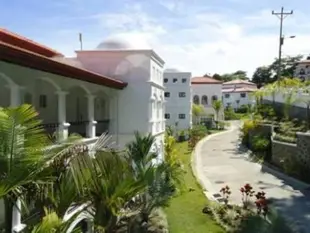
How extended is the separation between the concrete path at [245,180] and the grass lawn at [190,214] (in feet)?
4.38

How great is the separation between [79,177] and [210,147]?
36.4 metres

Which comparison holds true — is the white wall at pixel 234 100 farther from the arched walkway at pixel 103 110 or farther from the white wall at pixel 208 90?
the arched walkway at pixel 103 110

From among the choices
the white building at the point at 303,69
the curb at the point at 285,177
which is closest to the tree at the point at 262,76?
the white building at the point at 303,69

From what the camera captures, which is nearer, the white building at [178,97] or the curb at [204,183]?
the curb at [204,183]

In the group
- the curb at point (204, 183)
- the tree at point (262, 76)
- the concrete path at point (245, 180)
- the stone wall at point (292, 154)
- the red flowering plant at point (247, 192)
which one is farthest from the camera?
the tree at point (262, 76)

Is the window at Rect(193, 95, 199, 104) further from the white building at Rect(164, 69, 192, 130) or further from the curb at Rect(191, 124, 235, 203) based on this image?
the curb at Rect(191, 124, 235, 203)

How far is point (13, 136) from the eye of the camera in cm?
540

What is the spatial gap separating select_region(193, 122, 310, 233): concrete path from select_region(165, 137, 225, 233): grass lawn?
4.38 feet

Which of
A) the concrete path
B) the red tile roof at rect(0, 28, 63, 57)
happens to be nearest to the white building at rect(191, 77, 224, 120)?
the concrete path

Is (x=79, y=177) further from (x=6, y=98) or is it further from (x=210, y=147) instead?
(x=210, y=147)

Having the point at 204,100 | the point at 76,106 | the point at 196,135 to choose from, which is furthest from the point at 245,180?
the point at 204,100

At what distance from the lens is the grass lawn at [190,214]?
653 inches

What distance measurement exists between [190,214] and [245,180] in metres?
7.97

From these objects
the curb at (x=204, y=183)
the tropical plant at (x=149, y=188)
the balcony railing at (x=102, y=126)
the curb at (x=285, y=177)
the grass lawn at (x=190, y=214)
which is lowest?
the grass lawn at (x=190, y=214)
